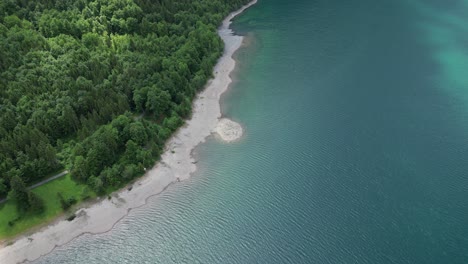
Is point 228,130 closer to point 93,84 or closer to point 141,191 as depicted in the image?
point 141,191

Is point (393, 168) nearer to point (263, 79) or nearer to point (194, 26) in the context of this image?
point (263, 79)

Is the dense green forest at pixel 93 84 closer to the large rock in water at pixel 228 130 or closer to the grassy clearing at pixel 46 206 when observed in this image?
the grassy clearing at pixel 46 206

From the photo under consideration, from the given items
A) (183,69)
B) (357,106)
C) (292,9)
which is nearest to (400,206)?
(357,106)

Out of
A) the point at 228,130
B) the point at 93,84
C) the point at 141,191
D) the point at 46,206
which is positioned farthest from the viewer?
the point at 228,130

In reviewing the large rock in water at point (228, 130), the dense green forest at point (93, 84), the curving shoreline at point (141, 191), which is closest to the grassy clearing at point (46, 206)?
the dense green forest at point (93, 84)

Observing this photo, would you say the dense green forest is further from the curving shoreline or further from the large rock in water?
the large rock in water

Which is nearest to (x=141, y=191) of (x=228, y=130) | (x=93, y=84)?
(x=228, y=130)
